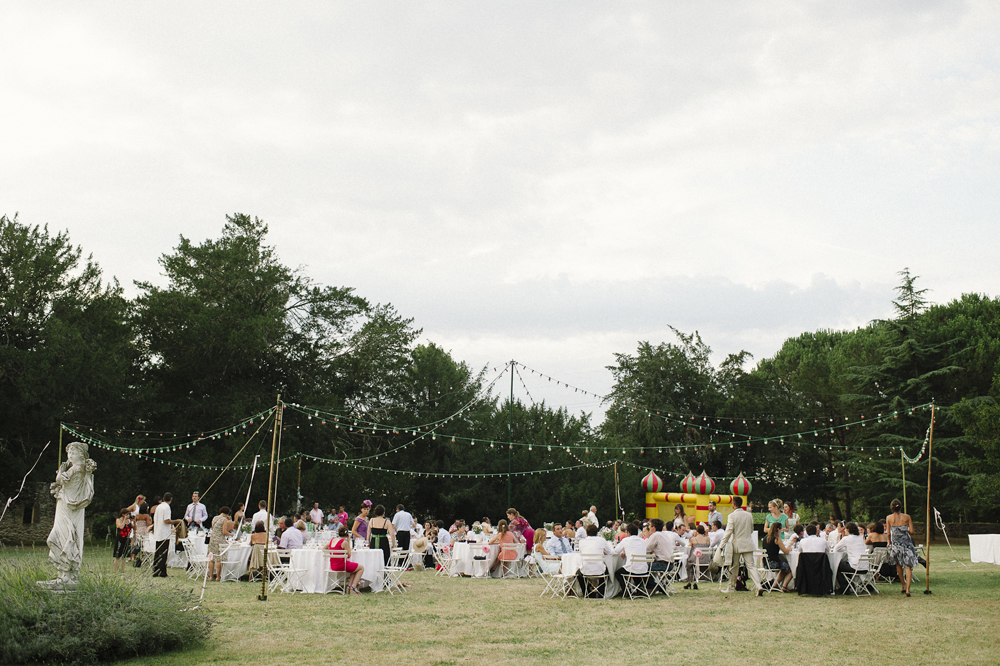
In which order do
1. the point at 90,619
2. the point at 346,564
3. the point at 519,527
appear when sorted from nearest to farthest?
the point at 90,619
the point at 346,564
the point at 519,527

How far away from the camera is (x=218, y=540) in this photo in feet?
44.2

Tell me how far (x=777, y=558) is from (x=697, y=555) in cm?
157

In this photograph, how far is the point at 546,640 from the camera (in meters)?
7.73

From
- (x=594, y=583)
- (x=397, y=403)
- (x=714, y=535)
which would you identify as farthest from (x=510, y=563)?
(x=397, y=403)

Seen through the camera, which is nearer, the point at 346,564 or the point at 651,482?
the point at 346,564

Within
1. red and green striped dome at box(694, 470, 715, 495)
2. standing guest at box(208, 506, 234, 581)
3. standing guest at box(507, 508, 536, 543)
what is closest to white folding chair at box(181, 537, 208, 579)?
standing guest at box(208, 506, 234, 581)

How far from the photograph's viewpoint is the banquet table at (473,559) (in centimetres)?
1520

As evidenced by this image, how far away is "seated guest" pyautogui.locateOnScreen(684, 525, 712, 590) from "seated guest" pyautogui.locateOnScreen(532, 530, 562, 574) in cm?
212

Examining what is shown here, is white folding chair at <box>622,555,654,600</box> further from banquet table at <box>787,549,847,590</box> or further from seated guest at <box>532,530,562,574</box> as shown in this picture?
seated guest at <box>532,530,562,574</box>

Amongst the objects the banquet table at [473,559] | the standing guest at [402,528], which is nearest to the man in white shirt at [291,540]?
the banquet table at [473,559]

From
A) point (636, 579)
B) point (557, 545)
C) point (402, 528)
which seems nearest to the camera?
point (636, 579)

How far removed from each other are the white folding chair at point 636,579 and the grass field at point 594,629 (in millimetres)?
342

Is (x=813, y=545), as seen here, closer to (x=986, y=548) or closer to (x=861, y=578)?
(x=861, y=578)

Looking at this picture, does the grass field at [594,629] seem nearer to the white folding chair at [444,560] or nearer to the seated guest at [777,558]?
the seated guest at [777,558]
